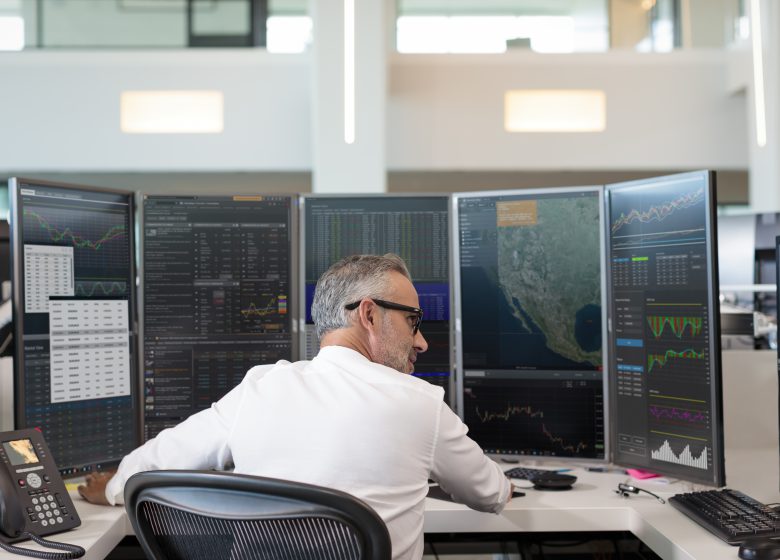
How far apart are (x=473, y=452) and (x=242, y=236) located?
1.23 meters

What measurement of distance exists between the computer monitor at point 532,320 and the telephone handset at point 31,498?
123 centimetres

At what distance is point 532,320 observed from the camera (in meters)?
2.60

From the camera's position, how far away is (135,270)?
2566 mm

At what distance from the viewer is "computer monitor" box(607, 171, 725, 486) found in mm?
2213

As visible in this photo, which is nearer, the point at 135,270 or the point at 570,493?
the point at 570,493

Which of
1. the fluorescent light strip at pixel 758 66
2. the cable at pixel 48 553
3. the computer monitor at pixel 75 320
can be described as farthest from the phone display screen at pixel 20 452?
the fluorescent light strip at pixel 758 66

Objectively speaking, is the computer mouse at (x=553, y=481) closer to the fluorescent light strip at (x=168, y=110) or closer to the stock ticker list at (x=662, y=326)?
the stock ticker list at (x=662, y=326)

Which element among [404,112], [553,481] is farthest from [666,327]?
[404,112]

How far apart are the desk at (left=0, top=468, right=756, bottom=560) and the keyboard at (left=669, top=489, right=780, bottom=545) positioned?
25 mm

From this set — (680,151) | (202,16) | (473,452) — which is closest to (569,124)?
(680,151)

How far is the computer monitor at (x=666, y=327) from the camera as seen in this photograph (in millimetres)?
2213

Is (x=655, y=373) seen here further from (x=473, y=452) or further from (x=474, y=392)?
(x=473, y=452)

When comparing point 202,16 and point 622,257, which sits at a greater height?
point 202,16

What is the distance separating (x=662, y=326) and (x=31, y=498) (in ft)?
5.51
